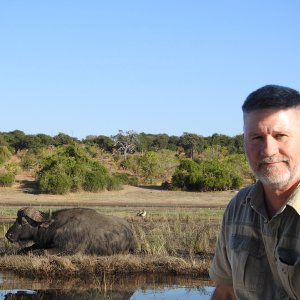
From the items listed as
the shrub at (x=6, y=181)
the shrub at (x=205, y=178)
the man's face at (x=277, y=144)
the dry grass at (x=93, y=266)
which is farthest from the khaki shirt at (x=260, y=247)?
the shrub at (x=205, y=178)

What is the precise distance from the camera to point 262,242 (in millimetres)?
3721

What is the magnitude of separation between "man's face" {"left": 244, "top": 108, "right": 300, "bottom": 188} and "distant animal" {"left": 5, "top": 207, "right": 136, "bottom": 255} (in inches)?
473

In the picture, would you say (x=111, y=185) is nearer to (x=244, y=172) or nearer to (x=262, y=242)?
(x=244, y=172)

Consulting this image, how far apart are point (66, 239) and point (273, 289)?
12373 mm

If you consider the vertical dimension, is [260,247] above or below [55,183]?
above

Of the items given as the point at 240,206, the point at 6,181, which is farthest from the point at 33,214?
the point at 6,181

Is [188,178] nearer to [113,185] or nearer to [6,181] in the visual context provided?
[113,185]

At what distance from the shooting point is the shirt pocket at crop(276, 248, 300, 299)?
339 centimetres

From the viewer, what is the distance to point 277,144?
11.8ft

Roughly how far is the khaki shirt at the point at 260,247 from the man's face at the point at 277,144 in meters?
0.12

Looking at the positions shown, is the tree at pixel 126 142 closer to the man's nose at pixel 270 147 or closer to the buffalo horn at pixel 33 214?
the buffalo horn at pixel 33 214

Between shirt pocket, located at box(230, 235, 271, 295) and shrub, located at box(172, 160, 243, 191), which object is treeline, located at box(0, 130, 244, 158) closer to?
shrub, located at box(172, 160, 243, 191)

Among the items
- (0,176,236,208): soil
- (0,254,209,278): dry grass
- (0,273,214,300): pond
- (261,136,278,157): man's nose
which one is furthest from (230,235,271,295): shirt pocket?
(0,176,236,208): soil

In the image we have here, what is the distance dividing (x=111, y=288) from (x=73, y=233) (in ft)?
12.3
